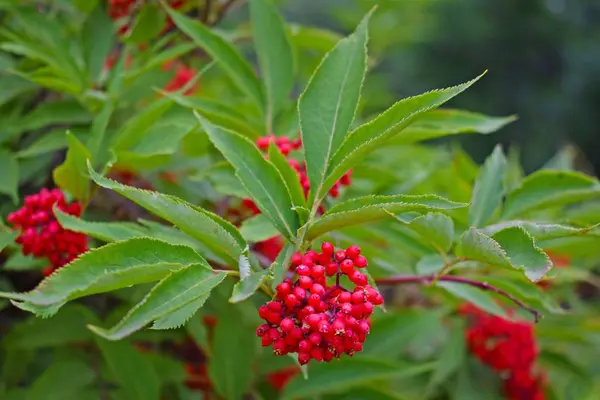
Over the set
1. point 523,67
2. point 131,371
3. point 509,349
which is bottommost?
point 523,67

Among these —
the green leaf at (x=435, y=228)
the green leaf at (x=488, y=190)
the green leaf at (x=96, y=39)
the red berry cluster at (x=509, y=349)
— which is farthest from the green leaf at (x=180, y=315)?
the red berry cluster at (x=509, y=349)

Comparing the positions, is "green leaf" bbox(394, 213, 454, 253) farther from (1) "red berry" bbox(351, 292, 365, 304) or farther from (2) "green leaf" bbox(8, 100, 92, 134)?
(2) "green leaf" bbox(8, 100, 92, 134)

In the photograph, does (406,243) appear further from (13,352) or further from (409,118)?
(13,352)

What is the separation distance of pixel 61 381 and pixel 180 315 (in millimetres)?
511

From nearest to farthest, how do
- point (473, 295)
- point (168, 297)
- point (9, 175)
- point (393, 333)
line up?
point (168, 297), point (473, 295), point (9, 175), point (393, 333)

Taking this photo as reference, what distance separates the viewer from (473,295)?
0.96 m

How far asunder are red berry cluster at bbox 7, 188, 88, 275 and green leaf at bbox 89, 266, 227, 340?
0.29 meters

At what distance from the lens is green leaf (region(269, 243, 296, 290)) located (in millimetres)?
732

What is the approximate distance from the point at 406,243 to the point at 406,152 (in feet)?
2.12

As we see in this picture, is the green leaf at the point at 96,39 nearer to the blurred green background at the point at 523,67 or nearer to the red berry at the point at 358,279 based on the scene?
the red berry at the point at 358,279

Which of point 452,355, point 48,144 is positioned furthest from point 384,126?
point 452,355

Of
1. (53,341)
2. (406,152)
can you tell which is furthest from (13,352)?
(406,152)

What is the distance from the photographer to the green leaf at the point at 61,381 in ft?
3.54

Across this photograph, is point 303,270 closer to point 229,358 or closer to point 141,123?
point 141,123
